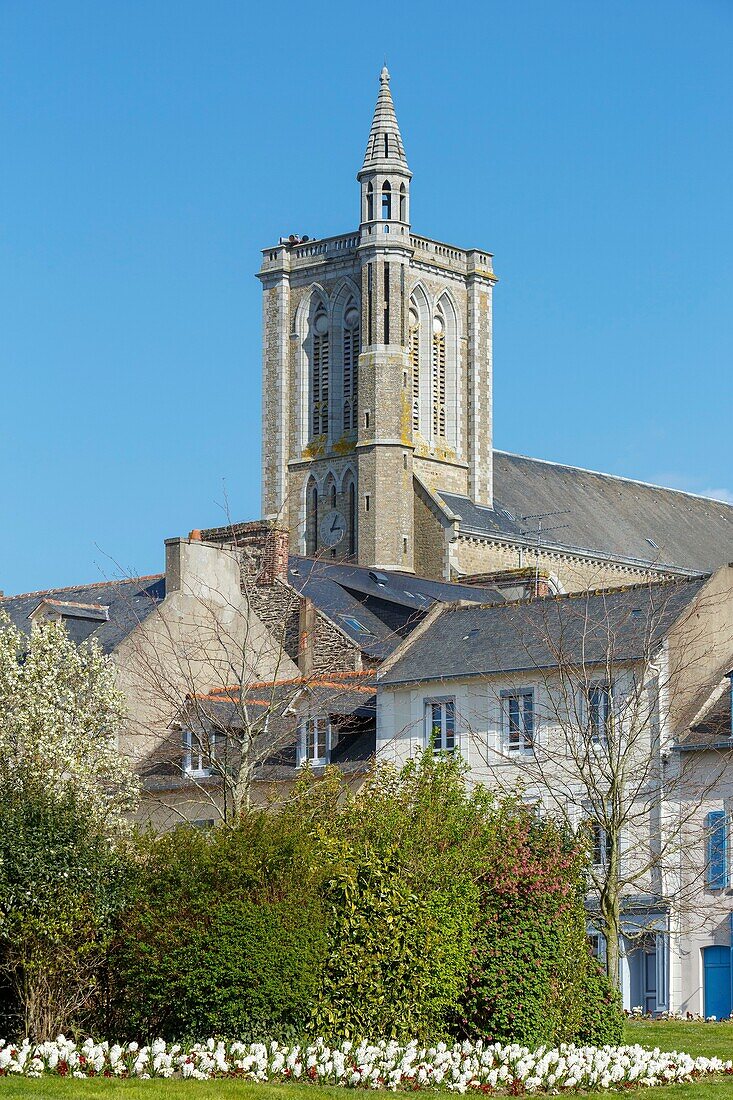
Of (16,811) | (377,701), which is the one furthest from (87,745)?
(16,811)

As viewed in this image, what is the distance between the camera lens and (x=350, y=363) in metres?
88.5

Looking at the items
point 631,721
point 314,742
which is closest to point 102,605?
point 314,742

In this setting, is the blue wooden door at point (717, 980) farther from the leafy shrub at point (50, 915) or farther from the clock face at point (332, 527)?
the clock face at point (332, 527)

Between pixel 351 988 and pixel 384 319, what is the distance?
6807 cm

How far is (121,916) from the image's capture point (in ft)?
62.5

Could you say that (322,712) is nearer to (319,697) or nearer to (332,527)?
(319,697)

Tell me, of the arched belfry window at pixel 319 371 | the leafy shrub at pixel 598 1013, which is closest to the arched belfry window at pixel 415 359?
the arched belfry window at pixel 319 371

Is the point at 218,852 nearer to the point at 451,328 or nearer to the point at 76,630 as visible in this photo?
the point at 76,630

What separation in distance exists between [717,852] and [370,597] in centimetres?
1852

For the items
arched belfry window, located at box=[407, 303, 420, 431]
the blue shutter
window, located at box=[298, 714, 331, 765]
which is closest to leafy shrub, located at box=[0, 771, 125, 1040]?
the blue shutter

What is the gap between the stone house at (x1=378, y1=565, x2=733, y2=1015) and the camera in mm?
30883

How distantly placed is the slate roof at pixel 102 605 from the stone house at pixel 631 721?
6206 mm

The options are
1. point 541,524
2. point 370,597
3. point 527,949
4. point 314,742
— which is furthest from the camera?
point 541,524

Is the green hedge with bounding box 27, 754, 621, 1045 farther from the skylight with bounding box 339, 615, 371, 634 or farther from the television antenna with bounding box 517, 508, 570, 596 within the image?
the television antenna with bounding box 517, 508, 570, 596
